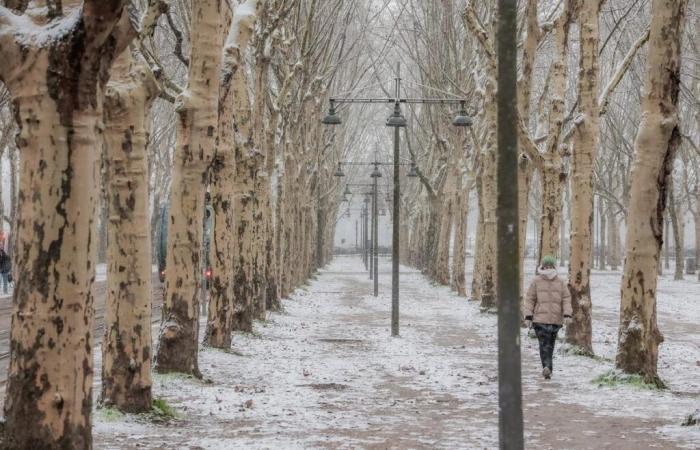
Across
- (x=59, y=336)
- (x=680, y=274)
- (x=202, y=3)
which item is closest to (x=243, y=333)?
(x=202, y=3)

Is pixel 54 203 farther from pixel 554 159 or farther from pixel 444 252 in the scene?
pixel 444 252

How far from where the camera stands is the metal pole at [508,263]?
491 centimetres

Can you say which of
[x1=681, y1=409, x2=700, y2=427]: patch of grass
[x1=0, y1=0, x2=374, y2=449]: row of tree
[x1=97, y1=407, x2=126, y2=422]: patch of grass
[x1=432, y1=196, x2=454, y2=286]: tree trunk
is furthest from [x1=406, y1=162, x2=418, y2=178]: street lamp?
[x1=97, y1=407, x2=126, y2=422]: patch of grass

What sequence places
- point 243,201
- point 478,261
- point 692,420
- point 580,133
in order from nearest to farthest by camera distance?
1. point 692,420
2. point 580,133
3. point 243,201
4. point 478,261

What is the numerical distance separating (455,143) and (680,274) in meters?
17.2

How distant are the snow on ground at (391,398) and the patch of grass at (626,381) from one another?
0.14 metres

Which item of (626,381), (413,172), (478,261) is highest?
(413,172)

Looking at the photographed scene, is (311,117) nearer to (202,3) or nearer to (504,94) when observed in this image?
(202,3)

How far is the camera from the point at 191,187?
32.1 feet

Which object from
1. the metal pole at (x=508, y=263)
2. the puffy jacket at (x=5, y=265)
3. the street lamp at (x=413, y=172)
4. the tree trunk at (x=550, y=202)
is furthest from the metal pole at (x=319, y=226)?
the metal pole at (x=508, y=263)

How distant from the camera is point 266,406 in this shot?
30.4ft

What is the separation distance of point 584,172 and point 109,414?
27.9ft

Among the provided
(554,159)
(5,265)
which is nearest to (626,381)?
(554,159)

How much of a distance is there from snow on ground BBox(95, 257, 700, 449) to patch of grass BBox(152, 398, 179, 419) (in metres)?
0.10
